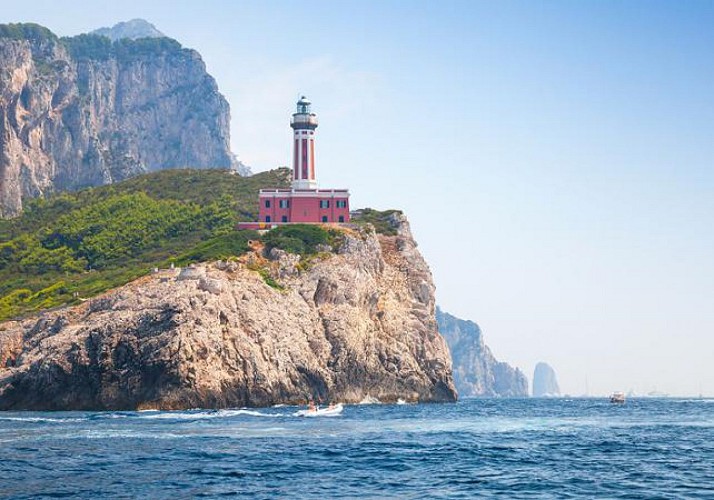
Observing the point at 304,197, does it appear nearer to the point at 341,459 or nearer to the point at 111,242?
the point at 111,242

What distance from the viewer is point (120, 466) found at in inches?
2014

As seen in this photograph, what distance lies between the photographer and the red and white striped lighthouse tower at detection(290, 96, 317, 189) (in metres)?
153

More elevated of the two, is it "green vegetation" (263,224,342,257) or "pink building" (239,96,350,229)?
"pink building" (239,96,350,229)

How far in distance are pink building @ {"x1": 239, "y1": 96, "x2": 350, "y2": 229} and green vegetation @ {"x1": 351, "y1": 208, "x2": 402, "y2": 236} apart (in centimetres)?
521

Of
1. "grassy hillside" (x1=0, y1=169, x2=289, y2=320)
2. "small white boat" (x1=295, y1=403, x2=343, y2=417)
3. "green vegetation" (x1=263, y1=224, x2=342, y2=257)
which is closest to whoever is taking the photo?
"small white boat" (x1=295, y1=403, x2=343, y2=417)

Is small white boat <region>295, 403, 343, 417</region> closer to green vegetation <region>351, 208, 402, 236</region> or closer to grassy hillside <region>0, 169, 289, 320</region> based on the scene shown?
grassy hillside <region>0, 169, 289, 320</region>

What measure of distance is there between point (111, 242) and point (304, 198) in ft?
124

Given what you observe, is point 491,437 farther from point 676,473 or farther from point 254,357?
point 254,357

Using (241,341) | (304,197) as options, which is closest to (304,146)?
(304,197)

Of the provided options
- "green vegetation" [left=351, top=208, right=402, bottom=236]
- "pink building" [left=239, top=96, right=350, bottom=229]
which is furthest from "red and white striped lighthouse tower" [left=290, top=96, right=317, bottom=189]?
"green vegetation" [left=351, top=208, right=402, bottom=236]

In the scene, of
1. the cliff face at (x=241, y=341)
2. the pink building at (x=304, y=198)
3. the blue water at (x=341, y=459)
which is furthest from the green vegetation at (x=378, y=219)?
the blue water at (x=341, y=459)

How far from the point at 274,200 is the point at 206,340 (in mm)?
54918

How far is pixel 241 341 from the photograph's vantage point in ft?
356

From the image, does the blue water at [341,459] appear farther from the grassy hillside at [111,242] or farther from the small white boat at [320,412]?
the grassy hillside at [111,242]
